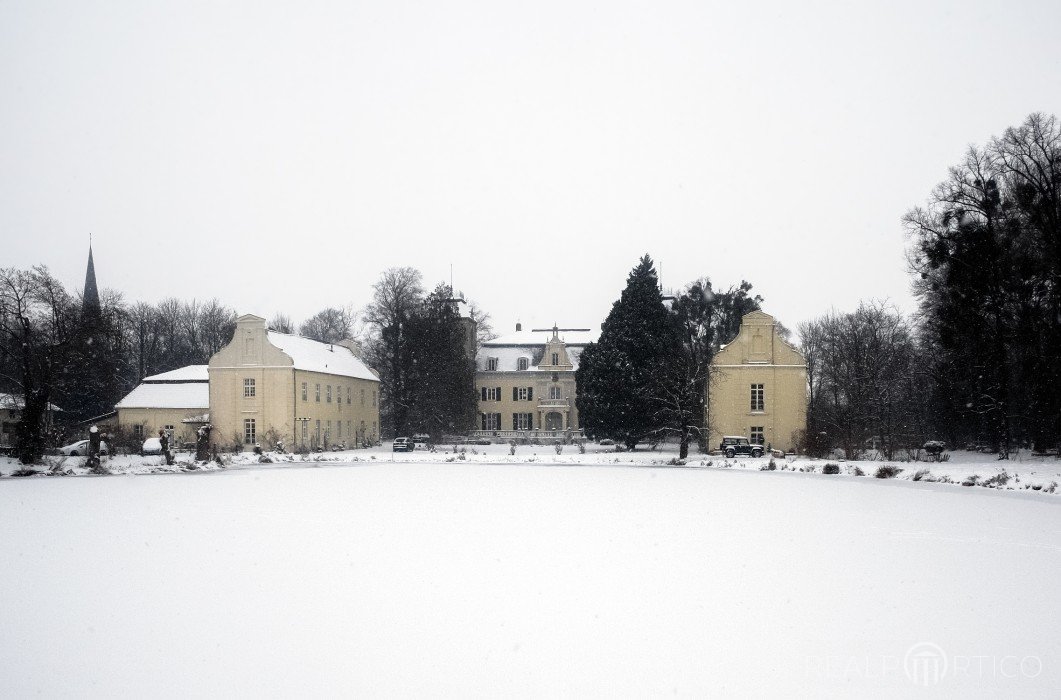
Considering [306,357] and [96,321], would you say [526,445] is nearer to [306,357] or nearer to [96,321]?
[306,357]

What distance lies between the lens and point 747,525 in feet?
51.9

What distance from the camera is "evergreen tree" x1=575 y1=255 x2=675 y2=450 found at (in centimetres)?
4488

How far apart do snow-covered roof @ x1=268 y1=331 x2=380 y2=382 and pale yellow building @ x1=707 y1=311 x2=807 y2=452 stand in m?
25.9

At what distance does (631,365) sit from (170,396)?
30649 mm

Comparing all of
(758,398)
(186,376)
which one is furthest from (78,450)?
(758,398)

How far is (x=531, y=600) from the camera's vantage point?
959cm

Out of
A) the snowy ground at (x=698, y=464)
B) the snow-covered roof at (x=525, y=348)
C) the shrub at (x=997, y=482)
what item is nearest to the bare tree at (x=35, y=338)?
the snowy ground at (x=698, y=464)

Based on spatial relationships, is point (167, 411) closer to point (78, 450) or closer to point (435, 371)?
point (78, 450)

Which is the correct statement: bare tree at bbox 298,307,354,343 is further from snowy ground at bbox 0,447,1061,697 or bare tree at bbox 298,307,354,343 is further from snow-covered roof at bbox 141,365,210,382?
snowy ground at bbox 0,447,1061,697

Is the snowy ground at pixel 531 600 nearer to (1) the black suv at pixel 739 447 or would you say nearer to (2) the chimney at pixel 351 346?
(1) the black suv at pixel 739 447

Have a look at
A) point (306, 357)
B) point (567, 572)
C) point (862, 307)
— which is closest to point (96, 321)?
point (306, 357)

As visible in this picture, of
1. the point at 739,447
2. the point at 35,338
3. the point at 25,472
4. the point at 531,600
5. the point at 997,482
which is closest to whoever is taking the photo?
the point at 531,600

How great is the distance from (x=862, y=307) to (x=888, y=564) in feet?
172

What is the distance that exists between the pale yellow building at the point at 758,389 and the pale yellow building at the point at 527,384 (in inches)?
1051
